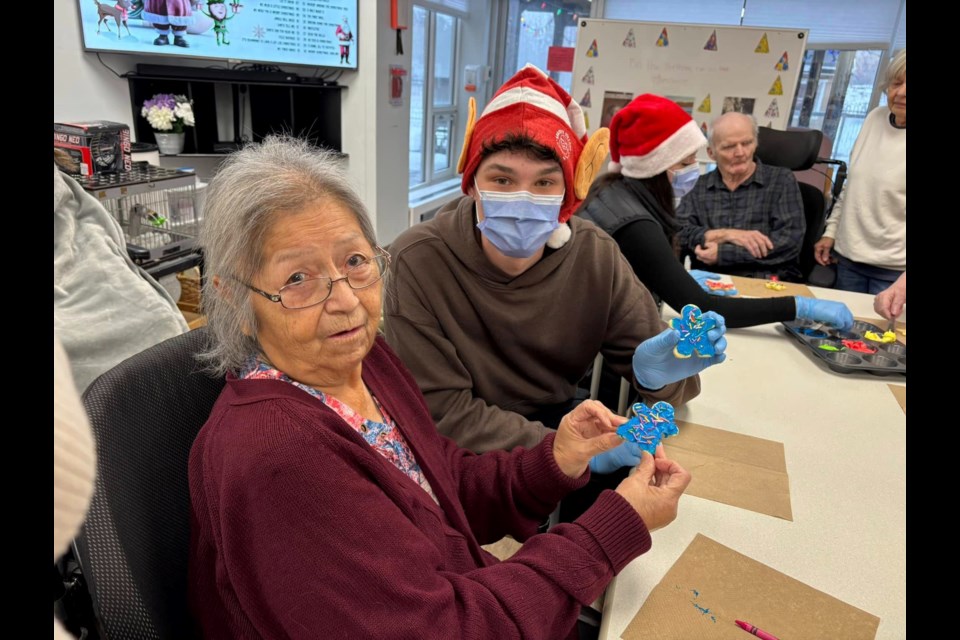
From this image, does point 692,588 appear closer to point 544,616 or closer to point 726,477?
point 544,616

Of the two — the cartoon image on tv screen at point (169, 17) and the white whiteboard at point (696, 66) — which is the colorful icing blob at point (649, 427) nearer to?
the cartoon image on tv screen at point (169, 17)

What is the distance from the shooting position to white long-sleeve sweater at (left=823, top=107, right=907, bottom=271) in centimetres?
277

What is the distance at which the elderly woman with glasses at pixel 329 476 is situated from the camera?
2.47 ft

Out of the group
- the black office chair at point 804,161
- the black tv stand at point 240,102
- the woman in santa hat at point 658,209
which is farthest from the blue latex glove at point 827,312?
the black tv stand at point 240,102

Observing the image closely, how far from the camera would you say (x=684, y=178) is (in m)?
2.23

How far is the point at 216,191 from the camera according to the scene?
37.7 inches

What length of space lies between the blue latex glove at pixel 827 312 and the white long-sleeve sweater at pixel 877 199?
1078 millimetres

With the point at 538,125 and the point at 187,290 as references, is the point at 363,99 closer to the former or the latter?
the point at 187,290

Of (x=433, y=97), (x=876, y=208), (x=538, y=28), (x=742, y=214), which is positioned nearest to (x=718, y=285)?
(x=742, y=214)

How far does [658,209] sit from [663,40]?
11.9 feet

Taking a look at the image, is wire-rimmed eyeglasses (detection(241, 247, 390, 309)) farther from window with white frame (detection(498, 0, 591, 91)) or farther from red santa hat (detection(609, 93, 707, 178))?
window with white frame (detection(498, 0, 591, 91))

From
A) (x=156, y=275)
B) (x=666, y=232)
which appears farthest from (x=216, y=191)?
(x=666, y=232)

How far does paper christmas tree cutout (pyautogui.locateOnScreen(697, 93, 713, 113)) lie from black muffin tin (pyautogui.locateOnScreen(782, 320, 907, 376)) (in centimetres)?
358
